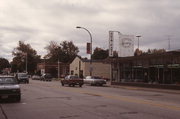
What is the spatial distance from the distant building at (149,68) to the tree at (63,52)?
88333 mm

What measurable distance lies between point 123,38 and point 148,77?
8581 mm

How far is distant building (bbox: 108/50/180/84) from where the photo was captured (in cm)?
3859

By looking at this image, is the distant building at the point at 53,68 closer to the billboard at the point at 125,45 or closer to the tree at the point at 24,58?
the tree at the point at 24,58

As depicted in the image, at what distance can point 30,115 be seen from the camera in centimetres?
1360

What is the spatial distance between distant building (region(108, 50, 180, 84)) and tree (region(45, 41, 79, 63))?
88.3 meters

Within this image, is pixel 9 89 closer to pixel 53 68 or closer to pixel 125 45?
pixel 125 45

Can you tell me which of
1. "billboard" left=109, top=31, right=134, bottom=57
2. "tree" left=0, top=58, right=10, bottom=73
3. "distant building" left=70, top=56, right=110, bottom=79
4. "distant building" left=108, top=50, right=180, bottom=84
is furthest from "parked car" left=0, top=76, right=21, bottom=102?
"tree" left=0, top=58, right=10, bottom=73

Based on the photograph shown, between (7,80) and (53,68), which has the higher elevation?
(53,68)

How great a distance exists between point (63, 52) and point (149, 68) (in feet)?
330

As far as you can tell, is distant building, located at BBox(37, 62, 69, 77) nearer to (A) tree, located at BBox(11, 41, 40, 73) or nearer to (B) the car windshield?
(A) tree, located at BBox(11, 41, 40, 73)

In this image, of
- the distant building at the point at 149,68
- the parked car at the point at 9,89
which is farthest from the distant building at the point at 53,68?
the parked car at the point at 9,89

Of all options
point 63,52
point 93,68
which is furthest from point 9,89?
point 63,52

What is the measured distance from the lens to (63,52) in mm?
142000

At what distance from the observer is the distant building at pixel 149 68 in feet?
127
